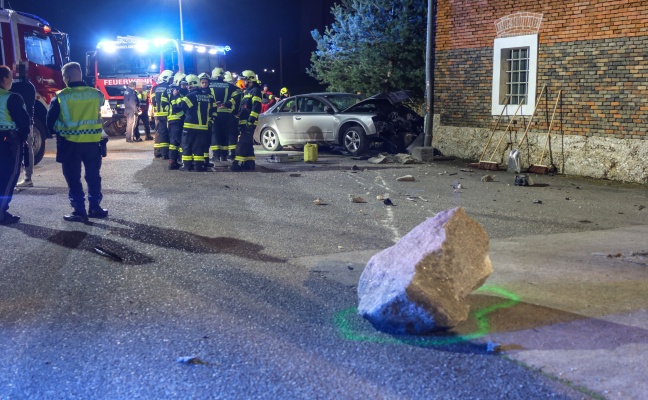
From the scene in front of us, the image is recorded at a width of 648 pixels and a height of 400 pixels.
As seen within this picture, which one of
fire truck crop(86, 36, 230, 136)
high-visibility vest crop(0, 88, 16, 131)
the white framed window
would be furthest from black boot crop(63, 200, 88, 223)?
fire truck crop(86, 36, 230, 136)

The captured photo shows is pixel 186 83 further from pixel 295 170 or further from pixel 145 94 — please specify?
pixel 145 94

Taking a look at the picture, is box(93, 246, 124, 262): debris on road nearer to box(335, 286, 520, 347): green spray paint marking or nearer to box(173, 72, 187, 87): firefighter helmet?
box(335, 286, 520, 347): green spray paint marking

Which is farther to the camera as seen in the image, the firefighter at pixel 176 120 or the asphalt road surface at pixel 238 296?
the firefighter at pixel 176 120

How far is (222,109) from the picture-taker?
14461 mm

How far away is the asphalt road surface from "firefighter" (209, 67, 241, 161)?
2.87 metres

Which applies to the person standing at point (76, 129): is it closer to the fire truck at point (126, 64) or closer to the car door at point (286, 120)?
the car door at point (286, 120)

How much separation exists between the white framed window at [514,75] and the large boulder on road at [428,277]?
1053 cm

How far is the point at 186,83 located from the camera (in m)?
14.2

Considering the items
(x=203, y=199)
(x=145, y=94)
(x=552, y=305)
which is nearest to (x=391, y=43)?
(x=145, y=94)

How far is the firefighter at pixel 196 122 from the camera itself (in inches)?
533

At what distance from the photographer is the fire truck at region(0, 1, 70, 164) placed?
15.1m

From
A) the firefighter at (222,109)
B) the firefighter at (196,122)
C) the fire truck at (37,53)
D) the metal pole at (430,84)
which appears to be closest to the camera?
the firefighter at (196,122)

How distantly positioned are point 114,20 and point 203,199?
1791 inches

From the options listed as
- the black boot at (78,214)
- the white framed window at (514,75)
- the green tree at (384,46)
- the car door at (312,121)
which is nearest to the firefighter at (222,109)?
the car door at (312,121)
